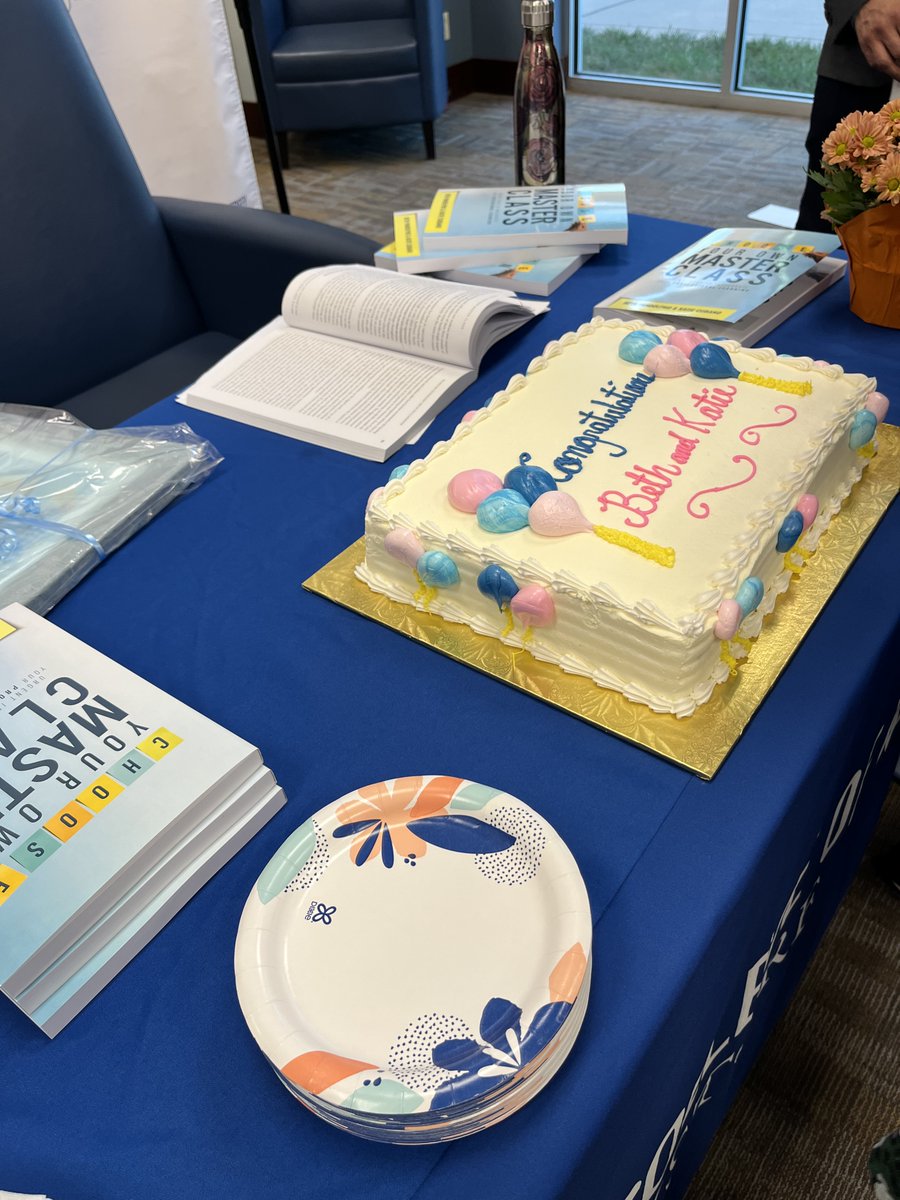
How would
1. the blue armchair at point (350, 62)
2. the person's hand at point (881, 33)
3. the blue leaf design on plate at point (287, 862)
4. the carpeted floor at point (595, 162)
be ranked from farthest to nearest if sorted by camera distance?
1. the blue armchair at point (350, 62)
2. the carpeted floor at point (595, 162)
3. the person's hand at point (881, 33)
4. the blue leaf design on plate at point (287, 862)

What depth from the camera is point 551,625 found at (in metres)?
0.74

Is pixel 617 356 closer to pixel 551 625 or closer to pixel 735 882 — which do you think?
Result: pixel 551 625

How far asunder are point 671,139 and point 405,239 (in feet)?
9.75

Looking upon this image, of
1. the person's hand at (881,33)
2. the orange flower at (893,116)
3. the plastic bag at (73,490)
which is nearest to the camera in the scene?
the plastic bag at (73,490)

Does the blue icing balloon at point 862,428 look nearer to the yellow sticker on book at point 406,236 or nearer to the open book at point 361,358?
the open book at point 361,358

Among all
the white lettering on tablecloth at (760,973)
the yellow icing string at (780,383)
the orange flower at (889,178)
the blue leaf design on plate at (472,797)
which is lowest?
the white lettering on tablecloth at (760,973)

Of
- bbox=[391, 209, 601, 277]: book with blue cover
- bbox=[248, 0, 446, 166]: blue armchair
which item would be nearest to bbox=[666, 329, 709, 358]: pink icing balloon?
bbox=[391, 209, 601, 277]: book with blue cover

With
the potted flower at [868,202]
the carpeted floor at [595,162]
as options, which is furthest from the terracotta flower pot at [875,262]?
the carpeted floor at [595,162]

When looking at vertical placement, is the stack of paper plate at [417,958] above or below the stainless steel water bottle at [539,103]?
below

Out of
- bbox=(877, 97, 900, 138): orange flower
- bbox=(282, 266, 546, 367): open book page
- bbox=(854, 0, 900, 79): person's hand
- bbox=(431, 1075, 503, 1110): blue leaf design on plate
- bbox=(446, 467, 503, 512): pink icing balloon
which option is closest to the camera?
bbox=(431, 1075, 503, 1110): blue leaf design on plate

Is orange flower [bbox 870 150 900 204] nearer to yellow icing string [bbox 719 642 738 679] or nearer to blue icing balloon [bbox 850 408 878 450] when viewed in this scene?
blue icing balloon [bbox 850 408 878 450]

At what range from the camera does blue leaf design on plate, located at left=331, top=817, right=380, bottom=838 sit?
1.98ft

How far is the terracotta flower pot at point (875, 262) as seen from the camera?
1.09 metres

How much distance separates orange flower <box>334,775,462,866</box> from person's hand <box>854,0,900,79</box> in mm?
1354
